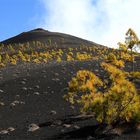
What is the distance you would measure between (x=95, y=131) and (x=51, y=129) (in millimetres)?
2817

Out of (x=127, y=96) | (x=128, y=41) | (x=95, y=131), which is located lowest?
(x=95, y=131)

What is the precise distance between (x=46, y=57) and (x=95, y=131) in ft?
143

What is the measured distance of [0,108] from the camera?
34.0 m

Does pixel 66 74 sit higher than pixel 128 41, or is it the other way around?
pixel 128 41

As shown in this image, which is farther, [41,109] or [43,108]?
[43,108]

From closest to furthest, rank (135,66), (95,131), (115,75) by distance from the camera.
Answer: (95,131), (115,75), (135,66)

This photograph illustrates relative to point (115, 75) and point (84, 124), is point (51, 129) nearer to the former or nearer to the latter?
point (84, 124)

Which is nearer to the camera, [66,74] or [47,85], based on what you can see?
[47,85]

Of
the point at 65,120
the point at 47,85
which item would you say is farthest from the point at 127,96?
the point at 47,85

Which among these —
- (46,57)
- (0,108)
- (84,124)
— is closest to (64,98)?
(0,108)

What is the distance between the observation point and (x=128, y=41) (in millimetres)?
46219

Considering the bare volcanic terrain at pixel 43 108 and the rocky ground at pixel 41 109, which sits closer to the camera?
the bare volcanic terrain at pixel 43 108

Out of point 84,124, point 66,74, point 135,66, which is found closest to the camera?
point 84,124

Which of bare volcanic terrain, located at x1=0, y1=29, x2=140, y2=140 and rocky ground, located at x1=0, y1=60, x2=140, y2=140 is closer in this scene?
bare volcanic terrain, located at x1=0, y1=29, x2=140, y2=140
